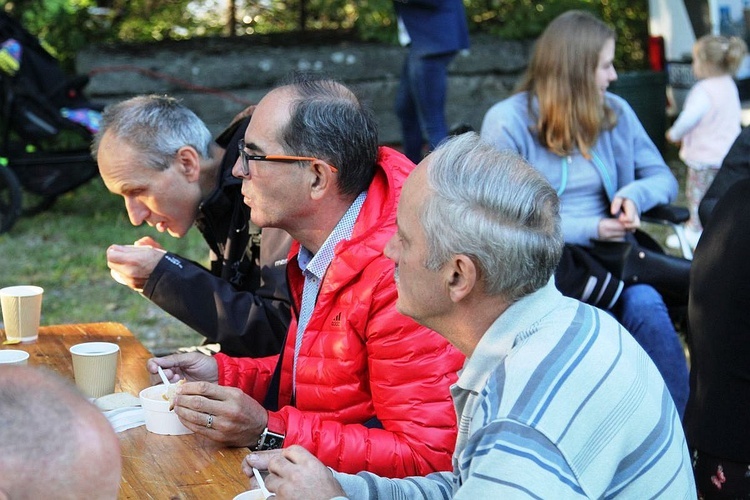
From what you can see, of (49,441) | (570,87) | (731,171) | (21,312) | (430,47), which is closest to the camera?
(49,441)

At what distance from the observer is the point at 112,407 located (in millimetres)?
2396

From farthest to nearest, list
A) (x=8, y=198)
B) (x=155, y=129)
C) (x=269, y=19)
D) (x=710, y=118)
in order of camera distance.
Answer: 1. (x=269, y=19)
2. (x=710, y=118)
3. (x=8, y=198)
4. (x=155, y=129)

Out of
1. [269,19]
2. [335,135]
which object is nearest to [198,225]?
[335,135]

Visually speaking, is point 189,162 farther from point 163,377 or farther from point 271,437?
point 271,437

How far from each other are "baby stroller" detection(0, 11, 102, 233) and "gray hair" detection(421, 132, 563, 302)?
5606 millimetres

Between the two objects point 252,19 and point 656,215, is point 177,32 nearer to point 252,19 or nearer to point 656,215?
point 252,19

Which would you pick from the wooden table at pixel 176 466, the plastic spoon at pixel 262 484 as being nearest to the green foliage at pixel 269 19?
the wooden table at pixel 176 466

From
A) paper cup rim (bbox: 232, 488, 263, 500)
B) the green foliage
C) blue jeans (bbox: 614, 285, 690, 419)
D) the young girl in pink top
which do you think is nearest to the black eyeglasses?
paper cup rim (bbox: 232, 488, 263, 500)

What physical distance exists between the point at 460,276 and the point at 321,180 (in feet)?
2.66

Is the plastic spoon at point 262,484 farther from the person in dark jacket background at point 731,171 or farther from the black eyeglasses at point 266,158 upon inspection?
the person in dark jacket background at point 731,171

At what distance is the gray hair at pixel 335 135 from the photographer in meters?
2.53

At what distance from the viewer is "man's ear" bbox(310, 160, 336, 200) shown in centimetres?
253

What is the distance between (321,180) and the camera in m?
2.54

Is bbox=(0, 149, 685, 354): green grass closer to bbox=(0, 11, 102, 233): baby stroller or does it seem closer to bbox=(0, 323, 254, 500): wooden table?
bbox=(0, 11, 102, 233): baby stroller
